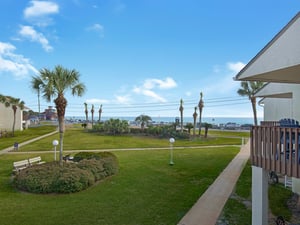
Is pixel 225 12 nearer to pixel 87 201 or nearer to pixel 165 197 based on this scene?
pixel 165 197

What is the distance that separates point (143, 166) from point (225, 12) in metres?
11.8

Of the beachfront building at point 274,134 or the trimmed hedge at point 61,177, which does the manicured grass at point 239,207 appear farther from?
the trimmed hedge at point 61,177

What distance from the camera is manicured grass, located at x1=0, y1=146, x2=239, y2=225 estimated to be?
8258 millimetres

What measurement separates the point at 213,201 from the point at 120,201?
328 centimetres

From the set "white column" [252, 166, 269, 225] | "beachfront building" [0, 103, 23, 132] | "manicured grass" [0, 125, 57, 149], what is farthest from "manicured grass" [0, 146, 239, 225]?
"beachfront building" [0, 103, 23, 132]

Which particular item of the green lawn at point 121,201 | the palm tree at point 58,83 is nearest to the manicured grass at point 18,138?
the green lawn at point 121,201

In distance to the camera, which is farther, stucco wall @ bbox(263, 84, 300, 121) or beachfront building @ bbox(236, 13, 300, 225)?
stucco wall @ bbox(263, 84, 300, 121)

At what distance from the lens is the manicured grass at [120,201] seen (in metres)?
8.26

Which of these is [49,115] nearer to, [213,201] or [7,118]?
[7,118]

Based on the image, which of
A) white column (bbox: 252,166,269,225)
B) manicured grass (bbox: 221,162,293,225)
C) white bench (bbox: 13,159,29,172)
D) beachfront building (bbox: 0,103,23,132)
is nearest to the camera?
white column (bbox: 252,166,269,225)

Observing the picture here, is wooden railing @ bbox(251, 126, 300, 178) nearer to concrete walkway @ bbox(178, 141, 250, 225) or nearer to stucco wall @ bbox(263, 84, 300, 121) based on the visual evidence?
concrete walkway @ bbox(178, 141, 250, 225)

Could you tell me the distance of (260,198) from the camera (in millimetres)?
6797

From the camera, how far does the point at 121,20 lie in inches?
829

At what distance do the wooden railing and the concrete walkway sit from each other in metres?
2.49
